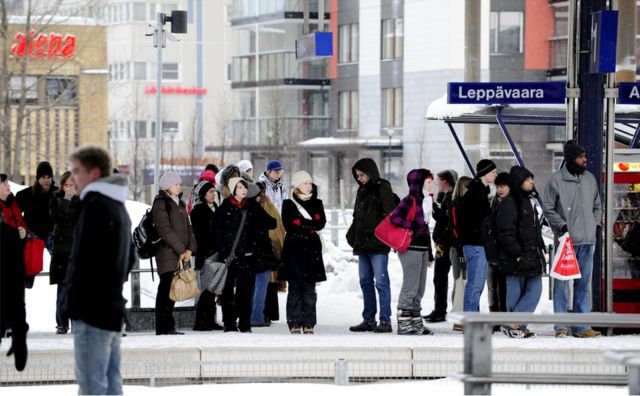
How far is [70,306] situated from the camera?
8.64 meters

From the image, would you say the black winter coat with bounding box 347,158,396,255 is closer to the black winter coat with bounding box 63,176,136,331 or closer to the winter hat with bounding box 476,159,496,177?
the winter hat with bounding box 476,159,496,177

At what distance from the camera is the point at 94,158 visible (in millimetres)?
8742

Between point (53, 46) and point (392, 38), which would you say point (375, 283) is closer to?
point (53, 46)

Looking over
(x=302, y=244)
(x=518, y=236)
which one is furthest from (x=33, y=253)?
(x=518, y=236)

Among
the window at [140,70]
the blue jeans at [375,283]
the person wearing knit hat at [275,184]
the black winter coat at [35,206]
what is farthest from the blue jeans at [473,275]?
the window at [140,70]

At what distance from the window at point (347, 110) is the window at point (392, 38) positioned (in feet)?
10.0

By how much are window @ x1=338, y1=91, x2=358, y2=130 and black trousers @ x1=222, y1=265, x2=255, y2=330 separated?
4903 centimetres

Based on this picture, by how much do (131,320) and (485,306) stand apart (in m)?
5.07

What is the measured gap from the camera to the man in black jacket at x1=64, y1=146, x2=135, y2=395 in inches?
338

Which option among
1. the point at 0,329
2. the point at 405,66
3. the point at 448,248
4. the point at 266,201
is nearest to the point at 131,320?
the point at 266,201

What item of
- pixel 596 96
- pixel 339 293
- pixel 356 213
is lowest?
pixel 339 293

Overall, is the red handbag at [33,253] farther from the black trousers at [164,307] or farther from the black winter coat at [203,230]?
the black winter coat at [203,230]

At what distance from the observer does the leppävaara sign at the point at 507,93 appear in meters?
15.8

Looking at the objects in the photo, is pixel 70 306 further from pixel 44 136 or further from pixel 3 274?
pixel 44 136
